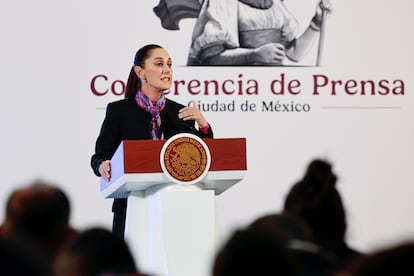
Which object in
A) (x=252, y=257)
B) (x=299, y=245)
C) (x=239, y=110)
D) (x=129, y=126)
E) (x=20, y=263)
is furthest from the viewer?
(x=239, y=110)

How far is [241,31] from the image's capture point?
6504 mm

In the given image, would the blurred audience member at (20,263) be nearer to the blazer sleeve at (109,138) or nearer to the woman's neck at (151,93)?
the blazer sleeve at (109,138)

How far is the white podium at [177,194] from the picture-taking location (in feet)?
12.5

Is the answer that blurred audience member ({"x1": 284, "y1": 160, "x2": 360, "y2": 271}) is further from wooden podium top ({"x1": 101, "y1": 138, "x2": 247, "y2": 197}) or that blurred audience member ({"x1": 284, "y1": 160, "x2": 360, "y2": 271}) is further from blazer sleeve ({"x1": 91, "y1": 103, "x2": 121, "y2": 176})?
blazer sleeve ({"x1": 91, "y1": 103, "x2": 121, "y2": 176})

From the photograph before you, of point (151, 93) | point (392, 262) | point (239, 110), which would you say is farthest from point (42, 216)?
point (239, 110)

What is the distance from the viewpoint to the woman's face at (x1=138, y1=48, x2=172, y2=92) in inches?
171

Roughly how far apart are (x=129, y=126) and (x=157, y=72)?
0.89 ft

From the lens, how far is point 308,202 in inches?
95.6

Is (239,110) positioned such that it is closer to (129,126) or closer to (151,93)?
(151,93)

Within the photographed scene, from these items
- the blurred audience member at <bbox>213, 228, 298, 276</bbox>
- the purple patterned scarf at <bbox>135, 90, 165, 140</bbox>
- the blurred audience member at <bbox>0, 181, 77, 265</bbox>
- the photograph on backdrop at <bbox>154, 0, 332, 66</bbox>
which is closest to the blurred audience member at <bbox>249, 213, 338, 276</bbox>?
the blurred audience member at <bbox>213, 228, 298, 276</bbox>

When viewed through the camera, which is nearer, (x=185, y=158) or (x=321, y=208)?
(x=321, y=208)

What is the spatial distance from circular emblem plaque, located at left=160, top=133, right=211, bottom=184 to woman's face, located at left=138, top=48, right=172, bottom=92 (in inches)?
22.2

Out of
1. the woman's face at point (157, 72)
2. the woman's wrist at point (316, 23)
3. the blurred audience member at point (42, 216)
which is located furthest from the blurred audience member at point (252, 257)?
the woman's wrist at point (316, 23)

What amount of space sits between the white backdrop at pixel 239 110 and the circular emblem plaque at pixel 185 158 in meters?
2.43
